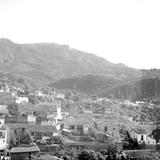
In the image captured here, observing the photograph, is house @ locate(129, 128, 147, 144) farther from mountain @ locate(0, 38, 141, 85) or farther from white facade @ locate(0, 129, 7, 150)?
mountain @ locate(0, 38, 141, 85)

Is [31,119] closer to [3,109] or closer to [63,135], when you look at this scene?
[63,135]

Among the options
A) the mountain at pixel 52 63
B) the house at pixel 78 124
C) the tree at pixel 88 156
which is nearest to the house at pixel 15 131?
the tree at pixel 88 156

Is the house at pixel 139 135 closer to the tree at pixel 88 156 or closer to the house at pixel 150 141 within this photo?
the house at pixel 150 141

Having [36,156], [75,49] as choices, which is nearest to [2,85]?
[36,156]

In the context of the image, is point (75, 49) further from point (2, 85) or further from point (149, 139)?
point (149, 139)

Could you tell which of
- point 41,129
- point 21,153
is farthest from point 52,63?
point 21,153

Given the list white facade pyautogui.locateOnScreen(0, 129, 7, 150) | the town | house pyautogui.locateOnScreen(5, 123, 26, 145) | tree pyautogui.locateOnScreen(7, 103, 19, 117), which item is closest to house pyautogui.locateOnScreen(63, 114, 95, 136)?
the town
